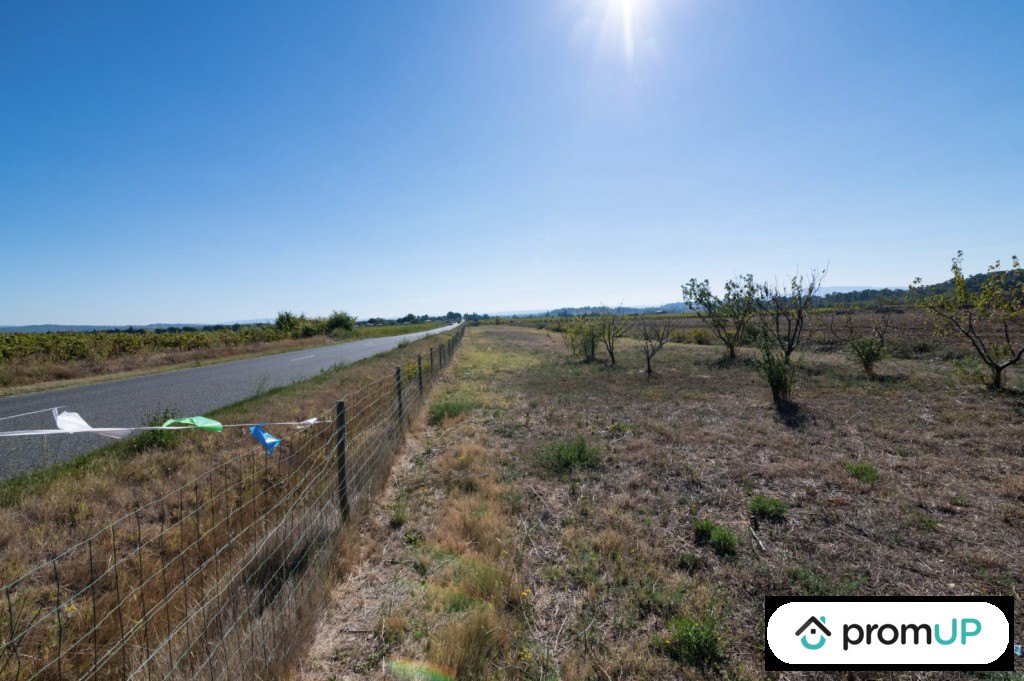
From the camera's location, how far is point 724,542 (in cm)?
382

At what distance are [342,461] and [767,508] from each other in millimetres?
4584

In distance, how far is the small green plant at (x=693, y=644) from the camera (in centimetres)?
257

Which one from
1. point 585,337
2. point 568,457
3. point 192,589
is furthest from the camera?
point 585,337

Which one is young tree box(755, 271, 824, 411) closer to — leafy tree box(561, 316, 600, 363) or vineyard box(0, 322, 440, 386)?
leafy tree box(561, 316, 600, 363)

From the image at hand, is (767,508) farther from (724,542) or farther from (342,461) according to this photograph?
(342,461)

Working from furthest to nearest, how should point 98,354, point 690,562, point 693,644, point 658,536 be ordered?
point 98,354, point 658,536, point 690,562, point 693,644

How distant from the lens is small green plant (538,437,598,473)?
5.97 meters

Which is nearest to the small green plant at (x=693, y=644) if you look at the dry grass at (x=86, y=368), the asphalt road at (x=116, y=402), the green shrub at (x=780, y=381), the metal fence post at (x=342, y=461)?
the metal fence post at (x=342, y=461)

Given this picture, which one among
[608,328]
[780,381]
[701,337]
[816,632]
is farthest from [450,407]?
[701,337]

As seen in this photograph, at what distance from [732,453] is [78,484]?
8.38m

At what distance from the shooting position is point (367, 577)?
3.60m

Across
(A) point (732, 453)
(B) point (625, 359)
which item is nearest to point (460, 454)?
(A) point (732, 453)

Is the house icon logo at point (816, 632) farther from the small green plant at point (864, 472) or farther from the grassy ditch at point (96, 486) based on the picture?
the grassy ditch at point (96, 486)

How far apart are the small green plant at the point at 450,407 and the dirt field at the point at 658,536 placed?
940 mm
